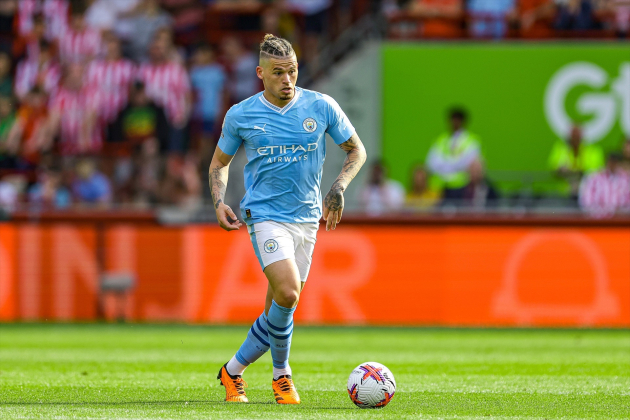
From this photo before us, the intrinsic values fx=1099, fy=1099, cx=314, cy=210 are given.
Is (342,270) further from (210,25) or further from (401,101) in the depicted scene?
(210,25)

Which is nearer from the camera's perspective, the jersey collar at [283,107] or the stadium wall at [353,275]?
the jersey collar at [283,107]

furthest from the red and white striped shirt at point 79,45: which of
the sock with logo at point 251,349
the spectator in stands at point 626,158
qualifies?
the sock with logo at point 251,349

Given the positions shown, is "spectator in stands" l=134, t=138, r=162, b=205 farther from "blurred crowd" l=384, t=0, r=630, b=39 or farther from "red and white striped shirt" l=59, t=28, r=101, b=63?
"blurred crowd" l=384, t=0, r=630, b=39

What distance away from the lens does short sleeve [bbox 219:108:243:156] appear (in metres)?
7.32

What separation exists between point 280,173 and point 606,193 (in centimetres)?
982

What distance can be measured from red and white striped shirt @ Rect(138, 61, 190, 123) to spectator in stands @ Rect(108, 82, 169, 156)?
0.12 meters

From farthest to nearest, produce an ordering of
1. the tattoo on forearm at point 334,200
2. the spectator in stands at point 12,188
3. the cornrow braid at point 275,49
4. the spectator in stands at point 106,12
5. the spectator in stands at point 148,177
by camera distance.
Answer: the spectator in stands at point 106,12, the spectator in stands at point 148,177, the spectator in stands at point 12,188, the cornrow braid at point 275,49, the tattoo on forearm at point 334,200

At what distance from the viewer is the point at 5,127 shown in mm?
18203

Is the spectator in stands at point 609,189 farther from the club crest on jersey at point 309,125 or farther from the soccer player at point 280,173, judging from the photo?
the club crest on jersey at point 309,125

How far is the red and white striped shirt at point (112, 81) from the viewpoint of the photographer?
18.4 meters

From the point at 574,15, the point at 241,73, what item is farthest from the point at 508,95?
the point at 241,73

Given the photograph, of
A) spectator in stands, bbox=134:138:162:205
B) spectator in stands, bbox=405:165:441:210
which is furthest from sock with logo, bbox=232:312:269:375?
spectator in stands, bbox=134:138:162:205

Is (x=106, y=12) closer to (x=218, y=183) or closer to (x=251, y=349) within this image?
(x=218, y=183)

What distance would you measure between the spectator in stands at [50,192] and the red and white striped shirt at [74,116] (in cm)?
105
